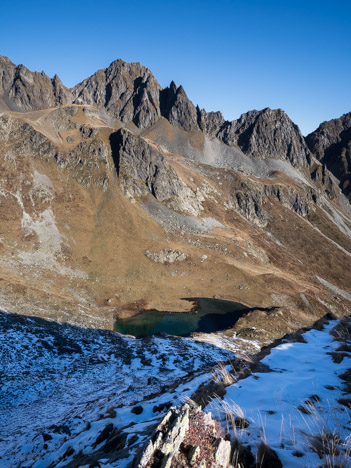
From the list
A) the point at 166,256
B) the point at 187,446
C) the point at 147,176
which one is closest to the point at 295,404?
the point at 187,446

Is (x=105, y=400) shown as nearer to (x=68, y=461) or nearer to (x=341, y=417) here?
(x=68, y=461)

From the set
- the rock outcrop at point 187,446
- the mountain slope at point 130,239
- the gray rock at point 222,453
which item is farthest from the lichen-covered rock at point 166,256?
the gray rock at point 222,453

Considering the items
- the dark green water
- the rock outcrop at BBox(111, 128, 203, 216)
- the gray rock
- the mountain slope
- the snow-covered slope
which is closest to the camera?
the gray rock

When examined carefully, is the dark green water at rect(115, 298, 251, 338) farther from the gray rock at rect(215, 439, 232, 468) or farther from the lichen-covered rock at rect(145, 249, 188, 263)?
the gray rock at rect(215, 439, 232, 468)

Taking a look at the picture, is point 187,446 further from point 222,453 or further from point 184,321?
point 184,321

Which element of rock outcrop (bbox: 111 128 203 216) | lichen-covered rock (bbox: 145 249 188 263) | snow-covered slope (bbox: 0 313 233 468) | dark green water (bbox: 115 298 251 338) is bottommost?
dark green water (bbox: 115 298 251 338)

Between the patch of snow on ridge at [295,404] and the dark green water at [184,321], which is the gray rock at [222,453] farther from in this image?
the dark green water at [184,321]

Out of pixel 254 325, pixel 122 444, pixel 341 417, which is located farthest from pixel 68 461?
pixel 254 325

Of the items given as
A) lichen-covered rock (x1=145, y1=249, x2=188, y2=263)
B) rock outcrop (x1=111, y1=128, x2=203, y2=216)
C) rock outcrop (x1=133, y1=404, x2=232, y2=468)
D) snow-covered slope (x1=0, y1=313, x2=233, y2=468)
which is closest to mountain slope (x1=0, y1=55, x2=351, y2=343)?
rock outcrop (x1=111, y1=128, x2=203, y2=216)
